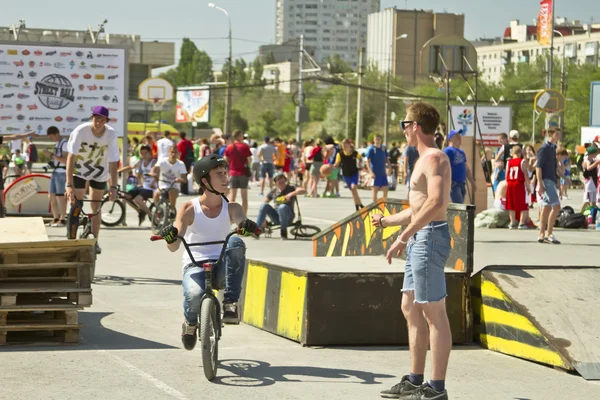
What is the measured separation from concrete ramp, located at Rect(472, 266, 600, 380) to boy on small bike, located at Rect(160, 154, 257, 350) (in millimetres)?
2236

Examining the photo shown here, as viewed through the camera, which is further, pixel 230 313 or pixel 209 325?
pixel 230 313

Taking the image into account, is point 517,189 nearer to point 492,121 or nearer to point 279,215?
point 279,215

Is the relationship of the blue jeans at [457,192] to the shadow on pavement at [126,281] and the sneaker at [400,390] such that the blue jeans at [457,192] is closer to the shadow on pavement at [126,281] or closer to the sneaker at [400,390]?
the shadow on pavement at [126,281]

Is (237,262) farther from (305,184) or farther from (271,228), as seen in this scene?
(305,184)

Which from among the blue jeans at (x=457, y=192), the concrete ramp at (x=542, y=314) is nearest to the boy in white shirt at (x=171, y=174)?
the blue jeans at (x=457, y=192)

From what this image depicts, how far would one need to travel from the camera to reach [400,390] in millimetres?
7004

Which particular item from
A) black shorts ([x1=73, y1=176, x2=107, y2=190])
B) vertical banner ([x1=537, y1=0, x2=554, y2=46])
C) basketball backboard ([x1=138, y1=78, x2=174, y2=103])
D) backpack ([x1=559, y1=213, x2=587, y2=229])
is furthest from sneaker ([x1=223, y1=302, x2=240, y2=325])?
vertical banner ([x1=537, y1=0, x2=554, y2=46])

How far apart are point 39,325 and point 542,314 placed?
12.8 feet

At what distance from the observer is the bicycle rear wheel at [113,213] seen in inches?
848

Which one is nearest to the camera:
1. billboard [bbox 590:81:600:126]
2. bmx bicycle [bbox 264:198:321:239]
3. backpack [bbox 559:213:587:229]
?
bmx bicycle [bbox 264:198:321:239]

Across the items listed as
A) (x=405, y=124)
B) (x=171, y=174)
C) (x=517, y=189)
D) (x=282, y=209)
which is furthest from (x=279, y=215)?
(x=405, y=124)

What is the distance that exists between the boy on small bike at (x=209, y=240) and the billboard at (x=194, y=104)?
82.9m

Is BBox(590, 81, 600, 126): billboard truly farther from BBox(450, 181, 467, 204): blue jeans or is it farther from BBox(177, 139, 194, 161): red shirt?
BBox(450, 181, 467, 204): blue jeans

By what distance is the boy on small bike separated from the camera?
7699 millimetres
